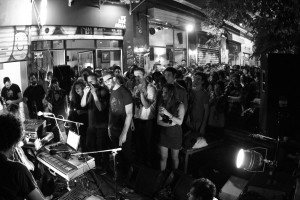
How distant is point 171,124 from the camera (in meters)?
5.00

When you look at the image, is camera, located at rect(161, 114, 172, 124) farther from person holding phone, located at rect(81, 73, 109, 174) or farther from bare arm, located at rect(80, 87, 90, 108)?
bare arm, located at rect(80, 87, 90, 108)

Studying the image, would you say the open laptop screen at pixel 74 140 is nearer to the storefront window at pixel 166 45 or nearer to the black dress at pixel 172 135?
the black dress at pixel 172 135

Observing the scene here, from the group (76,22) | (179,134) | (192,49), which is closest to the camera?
(179,134)

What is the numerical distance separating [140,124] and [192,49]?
51.1 ft

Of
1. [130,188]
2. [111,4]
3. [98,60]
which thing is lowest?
[130,188]

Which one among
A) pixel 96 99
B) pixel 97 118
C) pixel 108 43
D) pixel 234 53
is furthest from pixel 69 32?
pixel 234 53

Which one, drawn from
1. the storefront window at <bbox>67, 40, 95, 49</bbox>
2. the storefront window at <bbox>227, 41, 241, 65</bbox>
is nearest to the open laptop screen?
the storefront window at <bbox>67, 40, 95, 49</bbox>

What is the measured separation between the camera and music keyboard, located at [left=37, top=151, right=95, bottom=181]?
3.84 metres

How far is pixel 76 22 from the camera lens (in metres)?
11.5

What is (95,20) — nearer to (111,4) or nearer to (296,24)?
(111,4)

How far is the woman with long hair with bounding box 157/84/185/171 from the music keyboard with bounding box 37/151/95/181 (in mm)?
1507

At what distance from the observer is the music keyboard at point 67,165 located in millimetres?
3838

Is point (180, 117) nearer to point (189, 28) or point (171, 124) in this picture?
point (171, 124)

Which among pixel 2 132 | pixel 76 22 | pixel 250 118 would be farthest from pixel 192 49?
pixel 2 132
